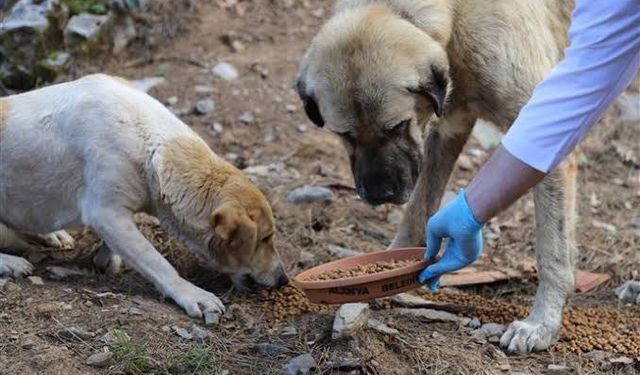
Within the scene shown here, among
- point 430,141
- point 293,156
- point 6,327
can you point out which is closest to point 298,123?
point 293,156

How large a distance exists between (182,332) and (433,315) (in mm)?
1158

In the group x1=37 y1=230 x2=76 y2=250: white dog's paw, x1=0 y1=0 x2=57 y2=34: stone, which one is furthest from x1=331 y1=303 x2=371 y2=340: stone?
x1=0 y1=0 x2=57 y2=34: stone

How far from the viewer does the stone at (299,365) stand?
4023mm

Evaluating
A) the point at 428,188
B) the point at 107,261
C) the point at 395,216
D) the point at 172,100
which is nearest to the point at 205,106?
the point at 172,100

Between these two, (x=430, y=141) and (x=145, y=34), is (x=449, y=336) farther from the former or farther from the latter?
(x=145, y=34)

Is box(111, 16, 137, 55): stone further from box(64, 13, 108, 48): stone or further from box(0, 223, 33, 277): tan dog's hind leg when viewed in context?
box(0, 223, 33, 277): tan dog's hind leg

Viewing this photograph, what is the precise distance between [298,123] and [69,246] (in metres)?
2.33

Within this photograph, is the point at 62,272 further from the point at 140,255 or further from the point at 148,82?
the point at 148,82

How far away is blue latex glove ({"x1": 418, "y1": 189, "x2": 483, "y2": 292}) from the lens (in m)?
3.41

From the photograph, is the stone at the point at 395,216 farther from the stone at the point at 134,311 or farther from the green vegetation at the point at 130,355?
the green vegetation at the point at 130,355

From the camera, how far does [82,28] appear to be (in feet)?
24.6

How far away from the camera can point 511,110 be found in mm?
4582

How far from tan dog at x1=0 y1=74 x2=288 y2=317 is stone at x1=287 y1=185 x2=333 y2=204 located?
4.08ft

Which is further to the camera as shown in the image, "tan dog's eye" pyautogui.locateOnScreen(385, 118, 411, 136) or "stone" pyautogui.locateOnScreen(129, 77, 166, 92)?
"stone" pyautogui.locateOnScreen(129, 77, 166, 92)
